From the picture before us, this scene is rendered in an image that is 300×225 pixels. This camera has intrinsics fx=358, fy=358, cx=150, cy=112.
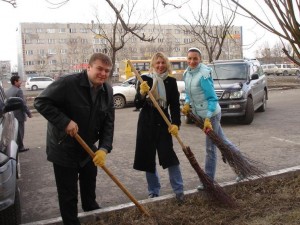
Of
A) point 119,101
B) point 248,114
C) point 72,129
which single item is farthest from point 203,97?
point 119,101

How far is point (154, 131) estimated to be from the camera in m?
4.02

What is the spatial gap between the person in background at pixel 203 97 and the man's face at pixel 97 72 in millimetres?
1357

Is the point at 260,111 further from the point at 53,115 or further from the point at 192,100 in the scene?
the point at 53,115

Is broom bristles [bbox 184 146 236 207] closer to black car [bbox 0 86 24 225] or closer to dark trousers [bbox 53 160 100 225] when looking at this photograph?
dark trousers [bbox 53 160 100 225]

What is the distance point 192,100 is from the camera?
4.40m

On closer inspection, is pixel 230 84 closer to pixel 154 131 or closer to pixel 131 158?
pixel 131 158

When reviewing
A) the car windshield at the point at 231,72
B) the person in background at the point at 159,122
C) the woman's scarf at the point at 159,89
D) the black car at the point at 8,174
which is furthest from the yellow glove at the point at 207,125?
the car windshield at the point at 231,72

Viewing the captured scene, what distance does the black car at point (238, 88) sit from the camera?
927 cm

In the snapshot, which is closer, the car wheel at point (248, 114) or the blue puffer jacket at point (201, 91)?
the blue puffer jacket at point (201, 91)

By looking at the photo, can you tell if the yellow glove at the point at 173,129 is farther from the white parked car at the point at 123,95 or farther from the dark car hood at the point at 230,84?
the white parked car at the point at 123,95

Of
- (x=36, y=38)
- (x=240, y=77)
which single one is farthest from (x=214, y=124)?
(x=36, y=38)

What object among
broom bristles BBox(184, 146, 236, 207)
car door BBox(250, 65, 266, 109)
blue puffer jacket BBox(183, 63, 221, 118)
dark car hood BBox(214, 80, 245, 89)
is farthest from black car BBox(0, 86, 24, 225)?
car door BBox(250, 65, 266, 109)

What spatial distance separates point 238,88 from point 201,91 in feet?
17.6

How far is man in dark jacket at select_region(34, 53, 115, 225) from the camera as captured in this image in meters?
3.10
